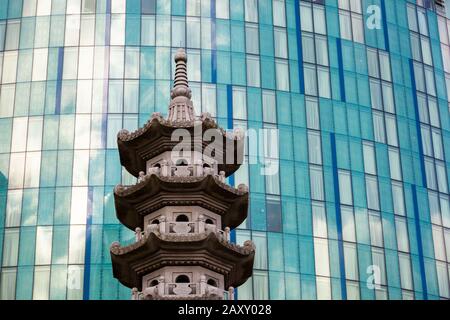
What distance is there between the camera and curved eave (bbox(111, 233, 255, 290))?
51.8m

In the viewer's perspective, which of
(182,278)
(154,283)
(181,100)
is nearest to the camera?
(182,278)

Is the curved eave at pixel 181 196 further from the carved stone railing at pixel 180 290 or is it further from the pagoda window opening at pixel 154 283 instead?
the carved stone railing at pixel 180 290

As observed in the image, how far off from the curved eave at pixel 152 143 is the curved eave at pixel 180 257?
6047 millimetres

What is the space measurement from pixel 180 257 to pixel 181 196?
11.1 ft

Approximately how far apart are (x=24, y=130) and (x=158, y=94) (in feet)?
35.0

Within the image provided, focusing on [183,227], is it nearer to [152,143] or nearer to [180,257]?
[180,257]

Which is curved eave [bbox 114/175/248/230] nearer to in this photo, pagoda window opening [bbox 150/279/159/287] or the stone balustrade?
the stone balustrade

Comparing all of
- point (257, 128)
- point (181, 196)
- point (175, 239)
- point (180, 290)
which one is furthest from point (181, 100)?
point (257, 128)

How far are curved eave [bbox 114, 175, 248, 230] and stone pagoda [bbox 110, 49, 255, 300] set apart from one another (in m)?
0.05

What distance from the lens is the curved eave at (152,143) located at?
55531 mm

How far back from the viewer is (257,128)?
293 feet

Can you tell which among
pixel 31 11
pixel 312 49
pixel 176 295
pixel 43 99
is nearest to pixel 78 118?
pixel 43 99

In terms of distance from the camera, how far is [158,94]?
89.3m

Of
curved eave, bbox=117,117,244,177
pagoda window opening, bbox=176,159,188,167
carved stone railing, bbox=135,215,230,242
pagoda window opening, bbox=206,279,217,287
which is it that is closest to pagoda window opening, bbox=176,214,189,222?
carved stone railing, bbox=135,215,230,242
